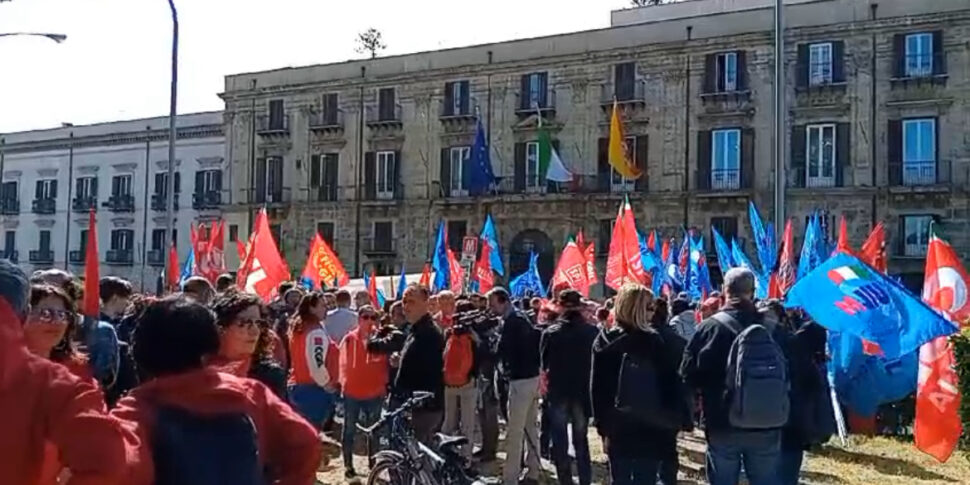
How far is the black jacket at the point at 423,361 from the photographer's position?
29.4ft

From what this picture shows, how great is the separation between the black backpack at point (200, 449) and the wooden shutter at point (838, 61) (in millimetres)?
35037

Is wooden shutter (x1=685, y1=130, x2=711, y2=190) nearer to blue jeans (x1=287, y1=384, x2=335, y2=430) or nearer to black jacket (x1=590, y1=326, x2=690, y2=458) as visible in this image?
blue jeans (x1=287, y1=384, x2=335, y2=430)

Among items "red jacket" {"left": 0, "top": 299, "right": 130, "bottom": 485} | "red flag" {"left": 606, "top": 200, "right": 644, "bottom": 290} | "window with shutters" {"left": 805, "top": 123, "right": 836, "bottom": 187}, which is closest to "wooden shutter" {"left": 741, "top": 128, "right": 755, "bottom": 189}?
"window with shutters" {"left": 805, "top": 123, "right": 836, "bottom": 187}

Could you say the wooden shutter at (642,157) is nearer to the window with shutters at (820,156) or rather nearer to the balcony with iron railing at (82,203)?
the window with shutters at (820,156)

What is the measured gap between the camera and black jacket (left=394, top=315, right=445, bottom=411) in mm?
8953

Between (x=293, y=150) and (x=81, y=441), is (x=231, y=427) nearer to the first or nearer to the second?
(x=81, y=441)

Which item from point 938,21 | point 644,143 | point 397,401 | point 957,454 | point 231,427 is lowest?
point 957,454

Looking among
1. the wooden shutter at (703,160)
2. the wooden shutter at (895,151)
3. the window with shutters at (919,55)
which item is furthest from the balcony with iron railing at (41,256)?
the window with shutters at (919,55)

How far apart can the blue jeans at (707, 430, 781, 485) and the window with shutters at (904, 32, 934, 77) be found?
1218 inches

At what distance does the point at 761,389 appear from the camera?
249 inches

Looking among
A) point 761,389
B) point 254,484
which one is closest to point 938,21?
point 761,389

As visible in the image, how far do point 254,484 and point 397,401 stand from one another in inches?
230

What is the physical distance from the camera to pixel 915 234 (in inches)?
1348

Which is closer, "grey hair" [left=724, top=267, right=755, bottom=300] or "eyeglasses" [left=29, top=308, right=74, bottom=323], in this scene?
"eyeglasses" [left=29, top=308, right=74, bottom=323]
